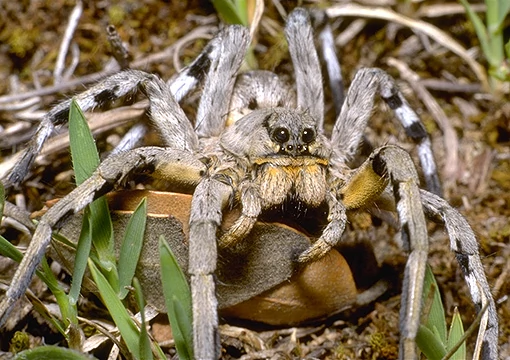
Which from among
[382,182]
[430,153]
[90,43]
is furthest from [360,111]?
[90,43]

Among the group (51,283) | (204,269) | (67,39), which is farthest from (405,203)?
(67,39)

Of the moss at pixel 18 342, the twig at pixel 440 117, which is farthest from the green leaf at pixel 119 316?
the twig at pixel 440 117

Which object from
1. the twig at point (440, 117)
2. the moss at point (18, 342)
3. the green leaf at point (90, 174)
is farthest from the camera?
the twig at point (440, 117)

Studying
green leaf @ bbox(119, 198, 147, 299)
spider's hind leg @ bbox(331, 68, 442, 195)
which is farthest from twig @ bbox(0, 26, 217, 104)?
green leaf @ bbox(119, 198, 147, 299)

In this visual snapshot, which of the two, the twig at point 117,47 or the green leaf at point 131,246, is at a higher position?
the twig at point 117,47

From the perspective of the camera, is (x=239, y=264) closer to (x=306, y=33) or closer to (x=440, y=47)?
(x=306, y=33)

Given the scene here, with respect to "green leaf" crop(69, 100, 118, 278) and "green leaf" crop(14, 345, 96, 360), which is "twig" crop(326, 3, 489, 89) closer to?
"green leaf" crop(69, 100, 118, 278)

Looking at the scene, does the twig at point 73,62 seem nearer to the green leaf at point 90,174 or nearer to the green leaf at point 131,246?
the green leaf at point 90,174

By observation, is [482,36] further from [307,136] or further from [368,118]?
[307,136]
